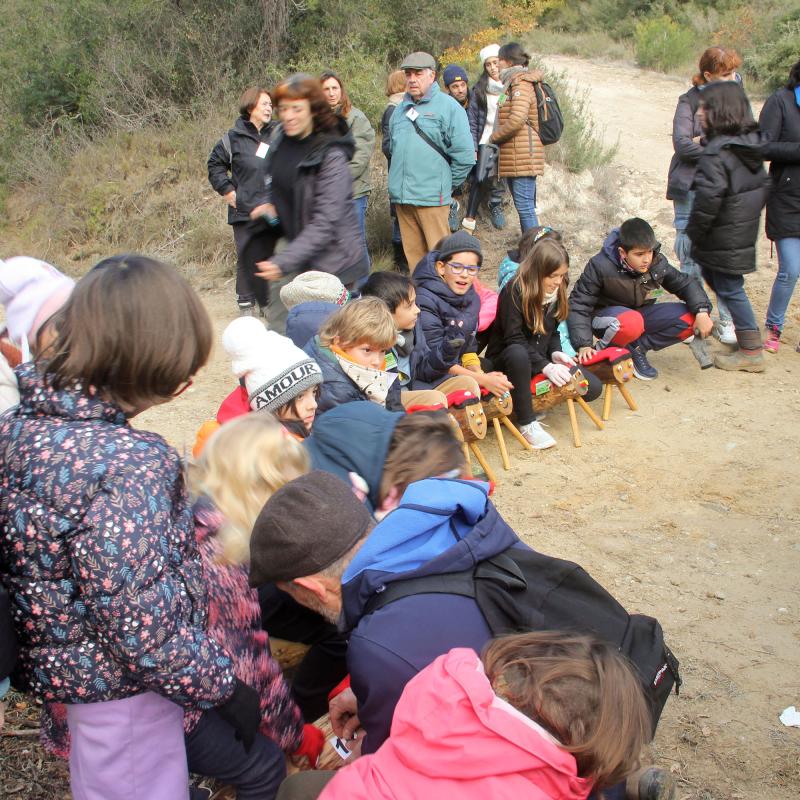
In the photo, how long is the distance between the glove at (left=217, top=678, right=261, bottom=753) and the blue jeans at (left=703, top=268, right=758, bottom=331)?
198 inches

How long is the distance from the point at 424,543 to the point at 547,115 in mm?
6463

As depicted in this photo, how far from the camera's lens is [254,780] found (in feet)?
7.58

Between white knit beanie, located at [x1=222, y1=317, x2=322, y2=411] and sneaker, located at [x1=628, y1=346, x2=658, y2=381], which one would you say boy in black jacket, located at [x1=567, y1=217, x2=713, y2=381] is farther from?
white knit beanie, located at [x1=222, y1=317, x2=322, y2=411]

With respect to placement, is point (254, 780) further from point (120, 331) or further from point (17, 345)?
point (17, 345)

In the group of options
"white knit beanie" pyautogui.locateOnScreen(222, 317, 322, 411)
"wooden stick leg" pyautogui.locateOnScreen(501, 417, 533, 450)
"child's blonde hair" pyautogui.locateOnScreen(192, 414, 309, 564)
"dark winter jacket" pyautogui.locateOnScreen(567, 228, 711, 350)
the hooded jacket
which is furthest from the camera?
"dark winter jacket" pyautogui.locateOnScreen(567, 228, 711, 350)

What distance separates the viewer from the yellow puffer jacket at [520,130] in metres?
7.45

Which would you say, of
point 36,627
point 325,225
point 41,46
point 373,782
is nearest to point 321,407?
point 325,225

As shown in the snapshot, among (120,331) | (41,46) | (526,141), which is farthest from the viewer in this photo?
(41,46)

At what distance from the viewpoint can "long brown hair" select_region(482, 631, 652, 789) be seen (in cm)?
155

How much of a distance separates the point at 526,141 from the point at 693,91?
1.49 meters

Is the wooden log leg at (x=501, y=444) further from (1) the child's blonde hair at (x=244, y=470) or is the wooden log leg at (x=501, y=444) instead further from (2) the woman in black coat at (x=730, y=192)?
(1) the child's blonde hair at (x=244, y=470)

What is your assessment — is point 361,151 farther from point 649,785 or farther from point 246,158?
point 649,785

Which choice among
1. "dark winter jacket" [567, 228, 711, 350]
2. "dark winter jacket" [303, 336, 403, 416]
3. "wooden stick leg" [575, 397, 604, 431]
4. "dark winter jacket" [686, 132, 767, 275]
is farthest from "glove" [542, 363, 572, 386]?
"dark winter jacket" [303, 336, 403, 416]

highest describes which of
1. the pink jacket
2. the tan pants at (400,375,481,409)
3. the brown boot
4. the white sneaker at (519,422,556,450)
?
the pink jacket
